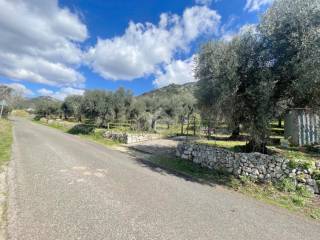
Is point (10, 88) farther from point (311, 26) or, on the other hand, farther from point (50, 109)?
point (311, 26)

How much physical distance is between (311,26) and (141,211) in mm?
9130

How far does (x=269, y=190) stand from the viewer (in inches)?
310

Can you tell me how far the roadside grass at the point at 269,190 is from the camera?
6.64 meters

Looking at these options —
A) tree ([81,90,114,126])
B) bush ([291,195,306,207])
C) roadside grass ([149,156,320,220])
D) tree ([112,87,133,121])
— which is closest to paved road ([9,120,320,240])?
roadside grass ([149,156,320,220])

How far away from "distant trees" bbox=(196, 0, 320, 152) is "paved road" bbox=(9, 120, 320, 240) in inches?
154

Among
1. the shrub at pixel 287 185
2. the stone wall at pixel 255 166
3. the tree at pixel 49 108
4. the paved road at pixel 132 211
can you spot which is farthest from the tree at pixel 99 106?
the tree at pixel 49 108

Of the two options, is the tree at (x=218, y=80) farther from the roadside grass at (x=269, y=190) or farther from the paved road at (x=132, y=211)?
the paved road at (x=132, y=211)

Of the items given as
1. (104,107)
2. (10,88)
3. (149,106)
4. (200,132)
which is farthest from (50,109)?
(200,132)

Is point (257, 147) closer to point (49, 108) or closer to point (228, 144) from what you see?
point (228, 144)

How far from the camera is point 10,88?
195 ft

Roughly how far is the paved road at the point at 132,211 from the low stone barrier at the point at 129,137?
1089cm

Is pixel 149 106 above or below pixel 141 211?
above

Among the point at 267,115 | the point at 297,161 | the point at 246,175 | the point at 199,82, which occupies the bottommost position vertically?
the point at 246,175

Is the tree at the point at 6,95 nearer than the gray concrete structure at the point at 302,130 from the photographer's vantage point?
No
